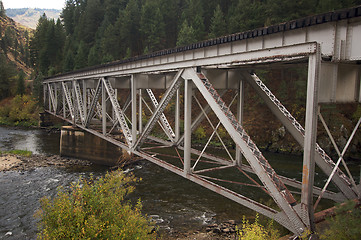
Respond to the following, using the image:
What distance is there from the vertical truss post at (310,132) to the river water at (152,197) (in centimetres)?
824

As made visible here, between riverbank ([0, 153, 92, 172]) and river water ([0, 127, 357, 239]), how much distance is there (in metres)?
1.30

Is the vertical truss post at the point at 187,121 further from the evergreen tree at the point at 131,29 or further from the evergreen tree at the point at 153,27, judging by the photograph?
the evergreen tree at the point at 131,29

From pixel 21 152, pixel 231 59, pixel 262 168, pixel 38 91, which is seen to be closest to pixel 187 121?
pixel 231 59

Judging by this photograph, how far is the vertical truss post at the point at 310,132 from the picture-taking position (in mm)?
7285

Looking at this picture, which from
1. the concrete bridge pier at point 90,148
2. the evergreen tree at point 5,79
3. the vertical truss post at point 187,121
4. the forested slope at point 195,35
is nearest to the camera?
the vertical truss post at point 187,121

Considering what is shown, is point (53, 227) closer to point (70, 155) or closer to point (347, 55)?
point (347, 55)

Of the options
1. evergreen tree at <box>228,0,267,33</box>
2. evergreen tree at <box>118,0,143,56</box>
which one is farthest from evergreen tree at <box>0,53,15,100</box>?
evergreen tree at <box>228,0,267,33</box>

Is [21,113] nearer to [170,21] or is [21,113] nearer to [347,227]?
[170,21]

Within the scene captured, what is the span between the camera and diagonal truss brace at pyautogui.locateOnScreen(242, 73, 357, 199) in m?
9.38

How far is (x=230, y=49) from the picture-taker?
422 inches

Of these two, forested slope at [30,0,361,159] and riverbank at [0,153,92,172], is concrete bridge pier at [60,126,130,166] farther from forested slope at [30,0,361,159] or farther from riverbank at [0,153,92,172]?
forested slope at [30,0,361,159]

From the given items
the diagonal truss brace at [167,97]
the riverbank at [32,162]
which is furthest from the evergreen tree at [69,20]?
the diagonal truss brace at [167,97]

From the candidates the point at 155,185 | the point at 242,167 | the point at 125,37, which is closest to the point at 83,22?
the point at 125,37

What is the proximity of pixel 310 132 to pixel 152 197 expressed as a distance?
14.3 metres
